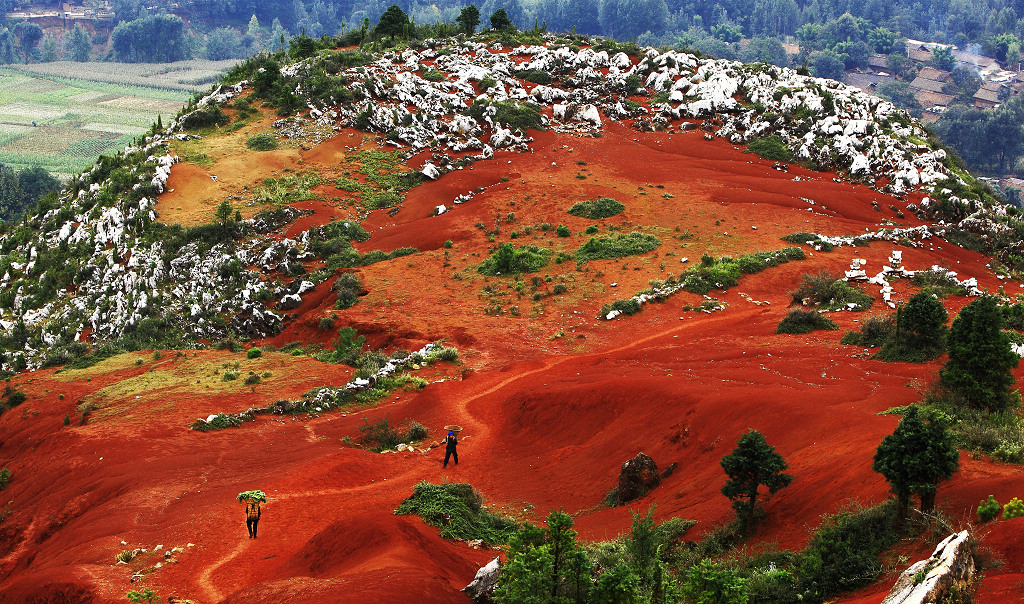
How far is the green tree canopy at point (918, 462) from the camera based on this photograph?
36.5 ft

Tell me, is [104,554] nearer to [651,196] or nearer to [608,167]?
[651,196]

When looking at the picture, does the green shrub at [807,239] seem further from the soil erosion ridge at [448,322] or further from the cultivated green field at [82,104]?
the cultivated green field at [82,104]

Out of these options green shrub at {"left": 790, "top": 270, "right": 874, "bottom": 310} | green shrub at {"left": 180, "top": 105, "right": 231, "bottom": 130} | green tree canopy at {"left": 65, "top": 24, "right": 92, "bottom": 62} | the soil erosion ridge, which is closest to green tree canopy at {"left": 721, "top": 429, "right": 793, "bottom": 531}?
the soil erosion ridge

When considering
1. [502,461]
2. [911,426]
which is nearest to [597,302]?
[502,461]

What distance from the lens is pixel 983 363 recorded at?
1510 cm

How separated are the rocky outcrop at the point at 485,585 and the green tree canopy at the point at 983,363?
9.81 m

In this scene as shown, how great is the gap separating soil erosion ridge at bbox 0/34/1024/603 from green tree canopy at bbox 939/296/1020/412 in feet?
4.58

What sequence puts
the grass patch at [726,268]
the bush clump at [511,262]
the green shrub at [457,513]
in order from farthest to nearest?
the bush clump at [511,262] → the grass patch at [726,268] → the green shrub at [457,513]

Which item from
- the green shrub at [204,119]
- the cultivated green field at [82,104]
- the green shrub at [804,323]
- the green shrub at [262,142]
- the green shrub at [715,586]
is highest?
the green shrub at [204,119]

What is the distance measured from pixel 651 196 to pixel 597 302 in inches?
511

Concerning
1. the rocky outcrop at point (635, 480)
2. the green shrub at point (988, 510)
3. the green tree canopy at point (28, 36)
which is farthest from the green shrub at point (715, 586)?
the green tree canopy at point (28, 36)

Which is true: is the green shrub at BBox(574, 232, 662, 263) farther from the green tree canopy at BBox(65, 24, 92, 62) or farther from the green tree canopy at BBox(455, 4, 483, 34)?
the green tree canopy at BBox(65, 24, 92, 62)

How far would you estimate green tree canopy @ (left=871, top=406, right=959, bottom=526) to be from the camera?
1113cm

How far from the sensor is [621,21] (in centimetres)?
15975
